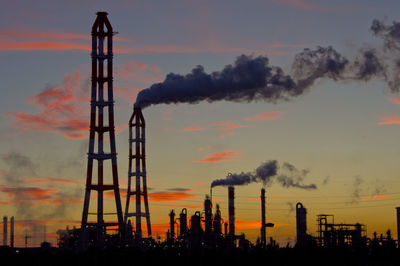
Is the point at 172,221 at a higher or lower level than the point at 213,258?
higher

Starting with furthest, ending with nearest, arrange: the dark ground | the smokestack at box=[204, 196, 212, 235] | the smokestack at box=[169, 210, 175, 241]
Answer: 1. the smokestack at box=[169, 210, 175, 241]
2. the smokestack at box=[204, 196, 212, 235]
3. the dark ground

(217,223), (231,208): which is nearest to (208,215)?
(217,223)

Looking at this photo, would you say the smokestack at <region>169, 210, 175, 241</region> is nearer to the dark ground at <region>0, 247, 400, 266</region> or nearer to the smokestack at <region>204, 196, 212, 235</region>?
the smokestack at <region>204, 196, 212, 235</region>

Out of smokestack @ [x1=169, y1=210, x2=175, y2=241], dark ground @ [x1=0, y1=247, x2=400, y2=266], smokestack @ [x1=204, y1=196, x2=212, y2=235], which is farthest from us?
smokestack @ [x1=169, y1=210, x2=175, y2=241]

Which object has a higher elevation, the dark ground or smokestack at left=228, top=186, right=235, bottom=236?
smokestack at left=228, top=186, right=235, bottom=236

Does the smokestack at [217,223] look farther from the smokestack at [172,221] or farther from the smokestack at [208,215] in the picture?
the smokestack at [172,221]

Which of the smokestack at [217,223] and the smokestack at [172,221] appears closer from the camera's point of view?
the smokestack at [217,223]

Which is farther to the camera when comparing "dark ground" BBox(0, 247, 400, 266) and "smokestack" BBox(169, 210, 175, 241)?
"smokestack" BBox(169, 210, 175, 241)

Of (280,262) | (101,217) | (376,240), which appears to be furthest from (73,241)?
(376,240)

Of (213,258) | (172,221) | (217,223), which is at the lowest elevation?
(213,258)

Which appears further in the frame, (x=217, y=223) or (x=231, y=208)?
(x=231, y=208)

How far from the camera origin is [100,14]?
89125 millimetres

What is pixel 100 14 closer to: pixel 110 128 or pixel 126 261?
pixel 110 128

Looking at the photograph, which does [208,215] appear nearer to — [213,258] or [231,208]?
[231,208]
